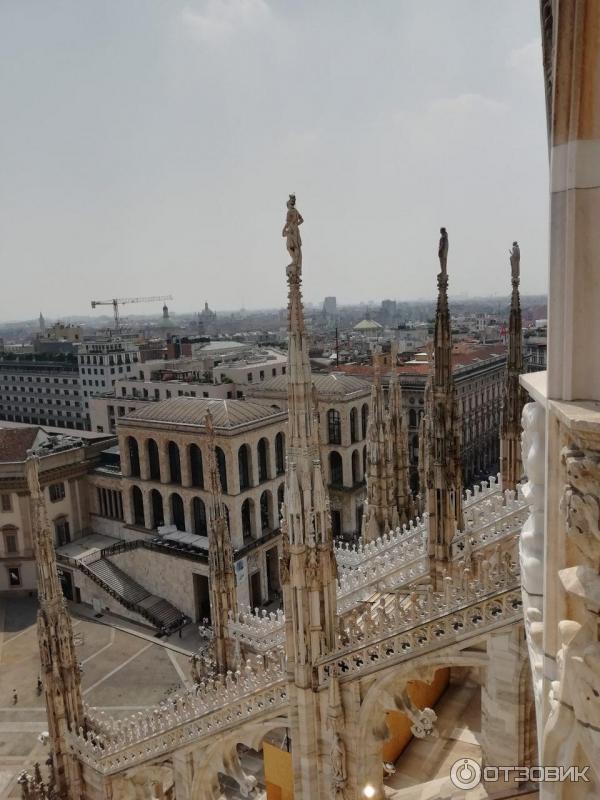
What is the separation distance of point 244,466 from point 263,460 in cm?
200

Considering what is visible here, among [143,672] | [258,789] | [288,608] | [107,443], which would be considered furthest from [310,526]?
[107,443]

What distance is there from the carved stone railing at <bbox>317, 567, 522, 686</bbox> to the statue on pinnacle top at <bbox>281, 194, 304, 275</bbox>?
Result: 21.2 ft

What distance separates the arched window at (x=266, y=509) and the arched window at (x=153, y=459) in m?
8.61

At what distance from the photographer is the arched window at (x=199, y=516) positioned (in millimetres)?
44719

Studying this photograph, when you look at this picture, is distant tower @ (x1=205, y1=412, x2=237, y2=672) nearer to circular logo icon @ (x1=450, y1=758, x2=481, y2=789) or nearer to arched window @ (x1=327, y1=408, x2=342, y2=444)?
circular logo icon @ (x1=450, y1=758, x2=481, y2=789)

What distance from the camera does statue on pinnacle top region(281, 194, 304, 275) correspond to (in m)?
10.9

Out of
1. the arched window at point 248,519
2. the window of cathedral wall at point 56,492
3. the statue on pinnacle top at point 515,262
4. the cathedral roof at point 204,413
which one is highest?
the statue on pinnacle top at point 515,262

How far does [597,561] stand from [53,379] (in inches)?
4293

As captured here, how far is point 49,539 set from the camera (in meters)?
17.1

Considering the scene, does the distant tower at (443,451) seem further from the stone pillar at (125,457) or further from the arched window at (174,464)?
the stone pillar at (125,457)

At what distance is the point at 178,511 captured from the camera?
151 feet

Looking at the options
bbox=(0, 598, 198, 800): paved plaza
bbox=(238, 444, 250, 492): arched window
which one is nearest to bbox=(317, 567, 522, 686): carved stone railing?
bbox=(0, 598, 198, 800): paved plaza

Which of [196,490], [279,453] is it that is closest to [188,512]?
[196,490]

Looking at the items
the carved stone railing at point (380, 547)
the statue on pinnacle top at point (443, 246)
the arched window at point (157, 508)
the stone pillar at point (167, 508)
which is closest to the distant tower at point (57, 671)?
the carved stone railing at point (380, 547)
